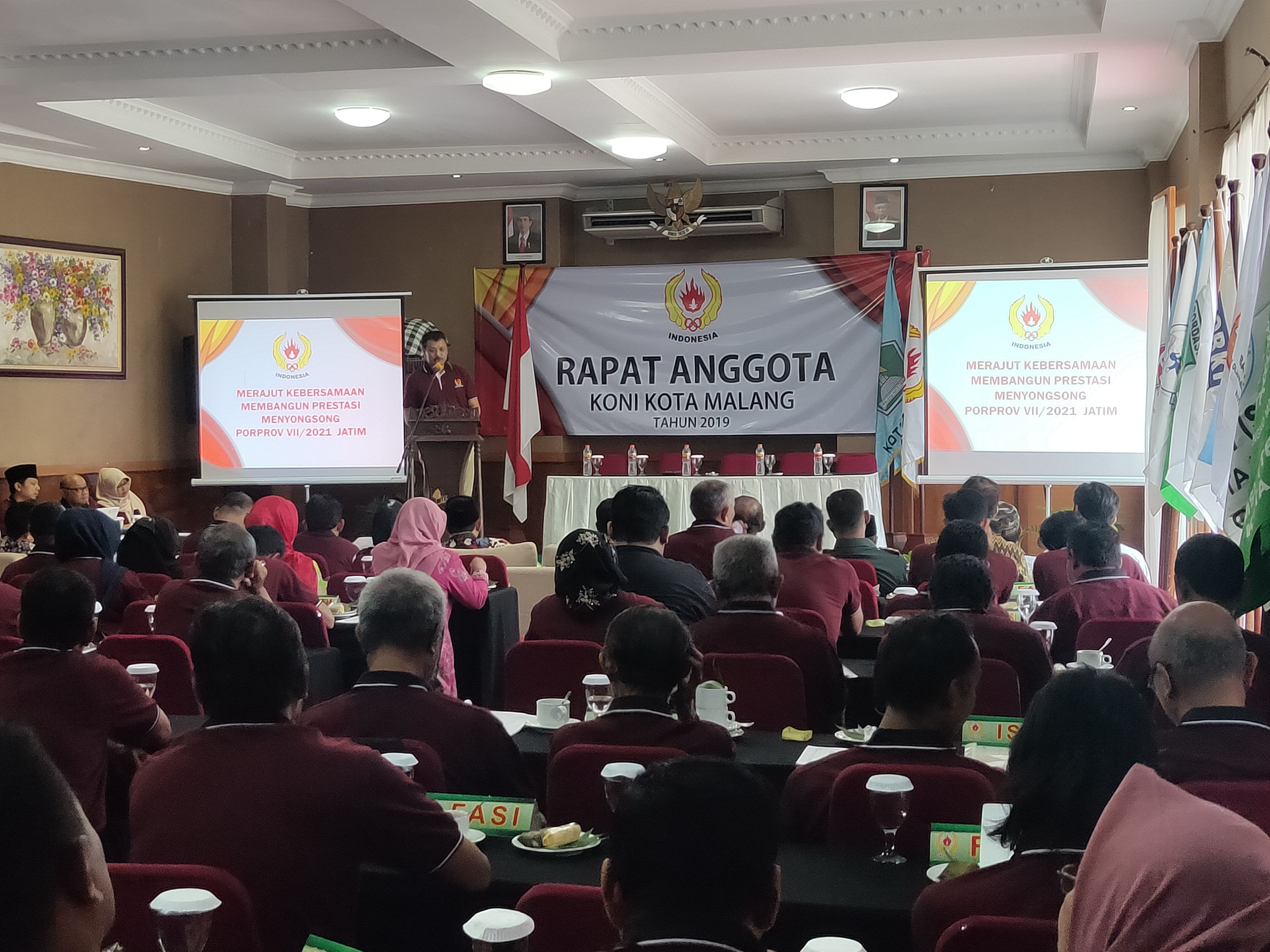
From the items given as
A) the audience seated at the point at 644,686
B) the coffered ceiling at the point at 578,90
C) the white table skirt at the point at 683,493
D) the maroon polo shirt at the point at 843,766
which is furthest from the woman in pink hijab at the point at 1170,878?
the white table skirt at the point at 683,493

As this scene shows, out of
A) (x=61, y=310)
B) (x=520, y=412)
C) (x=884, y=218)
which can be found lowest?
(x=520, y=412)

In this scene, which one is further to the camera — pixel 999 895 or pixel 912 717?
pixel 912 717

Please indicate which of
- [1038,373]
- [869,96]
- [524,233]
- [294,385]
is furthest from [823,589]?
[524,233]

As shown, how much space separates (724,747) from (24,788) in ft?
5.77

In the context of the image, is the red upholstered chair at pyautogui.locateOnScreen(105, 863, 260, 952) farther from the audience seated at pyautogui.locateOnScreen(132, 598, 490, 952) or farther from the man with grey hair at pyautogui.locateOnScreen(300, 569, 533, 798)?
the man with grey hair at pyautogui.locateOnScreen(300, 569, 533, 798)

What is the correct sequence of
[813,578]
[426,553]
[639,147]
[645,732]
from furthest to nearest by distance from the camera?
[639,147] < [426,553] < [813,578] < [645,732]

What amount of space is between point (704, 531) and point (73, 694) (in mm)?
3058

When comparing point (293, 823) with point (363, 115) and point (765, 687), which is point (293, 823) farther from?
point (363, 115)

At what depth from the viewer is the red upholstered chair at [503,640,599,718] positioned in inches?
147

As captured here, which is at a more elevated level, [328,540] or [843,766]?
[328,540]

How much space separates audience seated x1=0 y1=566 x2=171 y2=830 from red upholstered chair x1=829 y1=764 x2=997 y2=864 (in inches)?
65.6

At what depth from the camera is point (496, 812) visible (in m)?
2.41

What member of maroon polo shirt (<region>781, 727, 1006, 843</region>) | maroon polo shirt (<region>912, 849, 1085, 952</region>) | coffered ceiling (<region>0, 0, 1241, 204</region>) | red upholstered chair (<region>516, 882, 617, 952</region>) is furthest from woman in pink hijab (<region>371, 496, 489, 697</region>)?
maroon polo shirt (<region>912, 849, 1085, 952</region>)

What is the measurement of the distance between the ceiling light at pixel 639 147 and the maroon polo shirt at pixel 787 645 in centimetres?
538
